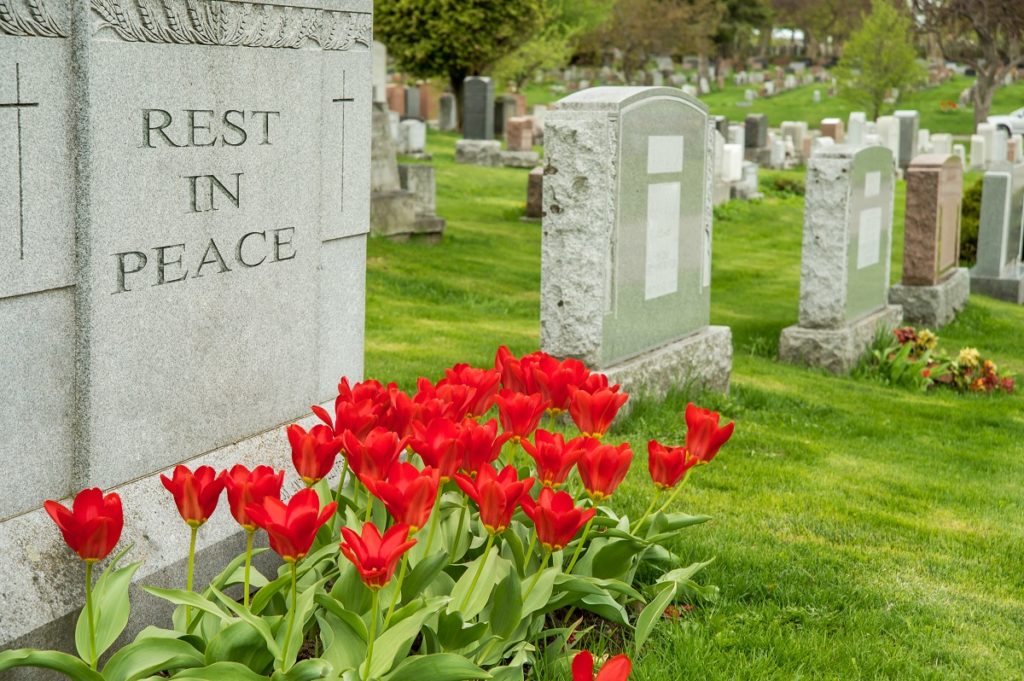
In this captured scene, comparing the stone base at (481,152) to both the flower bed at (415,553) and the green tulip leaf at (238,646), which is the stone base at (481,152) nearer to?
the flower bed at (415,553)

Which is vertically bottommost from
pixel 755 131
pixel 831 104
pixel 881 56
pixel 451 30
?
pixel 755 131

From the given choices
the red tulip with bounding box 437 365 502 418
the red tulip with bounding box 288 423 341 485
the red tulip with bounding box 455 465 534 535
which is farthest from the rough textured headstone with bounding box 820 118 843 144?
the red tulip with bounding box 455 465 534 535

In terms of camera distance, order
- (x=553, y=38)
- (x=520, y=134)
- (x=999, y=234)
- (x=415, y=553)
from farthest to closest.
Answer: (x=553, y=38) < (x=520, y=134) < (x=999, y=234) < (x=415, y=553)

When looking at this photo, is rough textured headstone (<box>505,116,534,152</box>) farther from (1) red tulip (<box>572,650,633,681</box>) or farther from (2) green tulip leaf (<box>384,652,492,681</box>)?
(1) red tulip (<box>572,650,633,681</box>)

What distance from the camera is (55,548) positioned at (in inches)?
109

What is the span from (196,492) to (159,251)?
30.6 inches

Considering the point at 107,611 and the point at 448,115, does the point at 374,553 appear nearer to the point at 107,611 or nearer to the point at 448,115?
the point at 107,611

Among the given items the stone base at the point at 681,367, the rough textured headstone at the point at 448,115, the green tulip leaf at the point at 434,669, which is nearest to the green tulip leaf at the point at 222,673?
the green tulip leaf at the point at 434,669

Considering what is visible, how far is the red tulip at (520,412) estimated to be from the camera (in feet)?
9.98

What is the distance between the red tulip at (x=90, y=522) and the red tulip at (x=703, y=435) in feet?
4.48

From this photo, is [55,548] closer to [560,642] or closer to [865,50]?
[560,642]

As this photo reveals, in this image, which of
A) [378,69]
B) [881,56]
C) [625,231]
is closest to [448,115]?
[881,56]

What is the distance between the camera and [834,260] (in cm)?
905

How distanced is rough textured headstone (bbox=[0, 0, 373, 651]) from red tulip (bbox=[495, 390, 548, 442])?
78 cm
